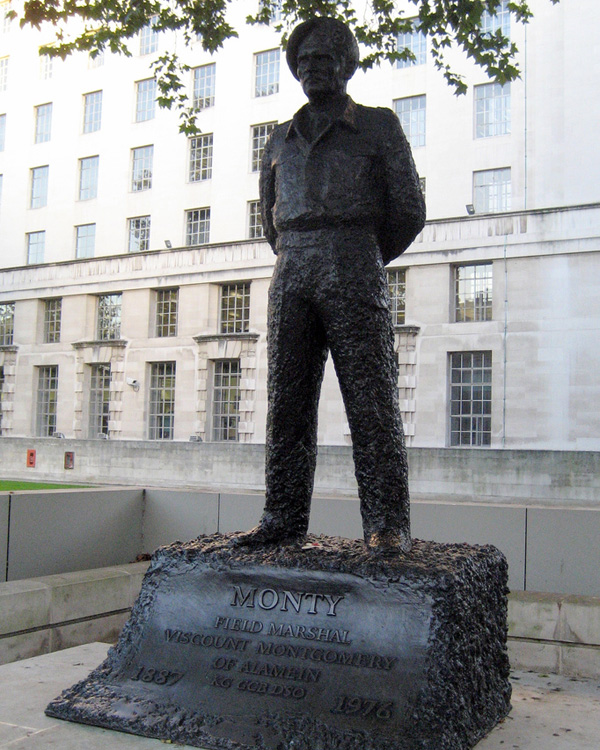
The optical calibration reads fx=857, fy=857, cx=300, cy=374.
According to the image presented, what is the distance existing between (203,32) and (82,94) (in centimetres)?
2818

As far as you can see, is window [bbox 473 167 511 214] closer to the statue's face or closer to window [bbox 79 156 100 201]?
window [bbox 79 156 100 201]

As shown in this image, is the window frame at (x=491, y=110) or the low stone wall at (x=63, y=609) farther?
the window frame at (x=491, y=110)

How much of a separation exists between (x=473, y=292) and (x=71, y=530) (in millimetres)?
21136

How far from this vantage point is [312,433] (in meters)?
4.39

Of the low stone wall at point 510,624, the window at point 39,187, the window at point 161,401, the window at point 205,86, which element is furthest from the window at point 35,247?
the low stone wall at point 510,624

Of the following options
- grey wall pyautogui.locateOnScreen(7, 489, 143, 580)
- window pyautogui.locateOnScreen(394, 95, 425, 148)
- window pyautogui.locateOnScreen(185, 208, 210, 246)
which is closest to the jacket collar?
grey wall pyautogui.locateOnScreen(7, 489, 143, 580)

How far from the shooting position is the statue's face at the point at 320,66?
4.14 metres

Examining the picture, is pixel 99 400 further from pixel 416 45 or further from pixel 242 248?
pixel 416 45

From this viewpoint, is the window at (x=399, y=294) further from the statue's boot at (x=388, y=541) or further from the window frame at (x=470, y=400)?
the statue's boot at (x=388, y=541)

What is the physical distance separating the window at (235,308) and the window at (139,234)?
4671mm

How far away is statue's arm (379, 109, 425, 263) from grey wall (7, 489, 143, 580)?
12.0ft

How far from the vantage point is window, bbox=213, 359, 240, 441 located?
30.7 metres

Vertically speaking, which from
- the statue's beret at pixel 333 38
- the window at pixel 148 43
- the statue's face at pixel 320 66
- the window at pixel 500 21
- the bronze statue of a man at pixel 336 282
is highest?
the window at pixel 148 43

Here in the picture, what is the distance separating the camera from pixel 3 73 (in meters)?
39.2
